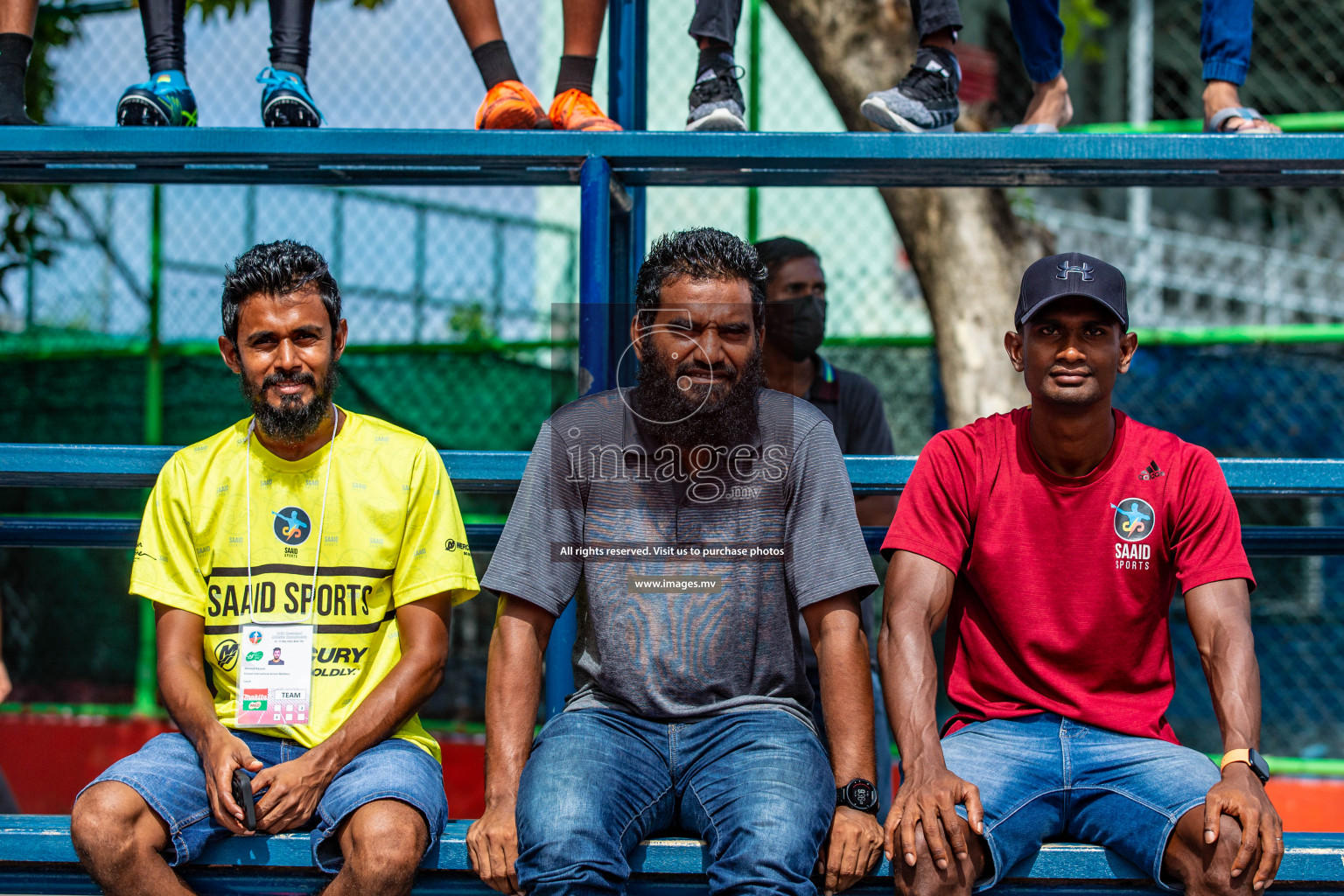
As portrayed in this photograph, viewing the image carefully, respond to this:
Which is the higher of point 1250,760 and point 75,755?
point 1250,760

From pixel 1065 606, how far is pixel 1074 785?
378 millimetres

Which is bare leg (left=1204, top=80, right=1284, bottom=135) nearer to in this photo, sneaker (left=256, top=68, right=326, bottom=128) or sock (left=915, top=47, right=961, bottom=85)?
sock (left=915, top=47, right=961, bottom=85)

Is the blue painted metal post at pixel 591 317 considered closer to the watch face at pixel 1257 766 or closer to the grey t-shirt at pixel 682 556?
the grey t-shirt at pixel 682 556

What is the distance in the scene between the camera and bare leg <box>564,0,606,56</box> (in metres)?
3.25

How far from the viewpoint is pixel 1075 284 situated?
2.55m

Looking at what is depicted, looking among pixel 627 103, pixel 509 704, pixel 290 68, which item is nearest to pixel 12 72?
pixel 290 68

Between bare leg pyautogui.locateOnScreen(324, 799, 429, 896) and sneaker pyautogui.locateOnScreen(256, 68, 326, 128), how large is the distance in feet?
5.93

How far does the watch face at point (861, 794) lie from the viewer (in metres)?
2.37

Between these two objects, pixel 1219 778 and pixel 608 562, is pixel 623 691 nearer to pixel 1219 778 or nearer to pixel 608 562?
pixel 608 562

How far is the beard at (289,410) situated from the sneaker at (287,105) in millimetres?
806

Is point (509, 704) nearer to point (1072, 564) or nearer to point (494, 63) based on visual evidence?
point (1072, 564)

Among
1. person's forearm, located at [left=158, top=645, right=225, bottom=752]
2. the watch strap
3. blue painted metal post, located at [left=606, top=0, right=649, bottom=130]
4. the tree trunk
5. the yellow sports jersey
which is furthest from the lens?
the tree trunk

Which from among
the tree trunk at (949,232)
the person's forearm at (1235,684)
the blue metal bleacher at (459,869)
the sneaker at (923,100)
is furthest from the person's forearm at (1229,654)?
the tree trunk at (949,232)

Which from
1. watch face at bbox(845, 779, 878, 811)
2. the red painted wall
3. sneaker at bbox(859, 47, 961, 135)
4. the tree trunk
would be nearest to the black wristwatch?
watch face at bbox(845, 779, 878, 811)
